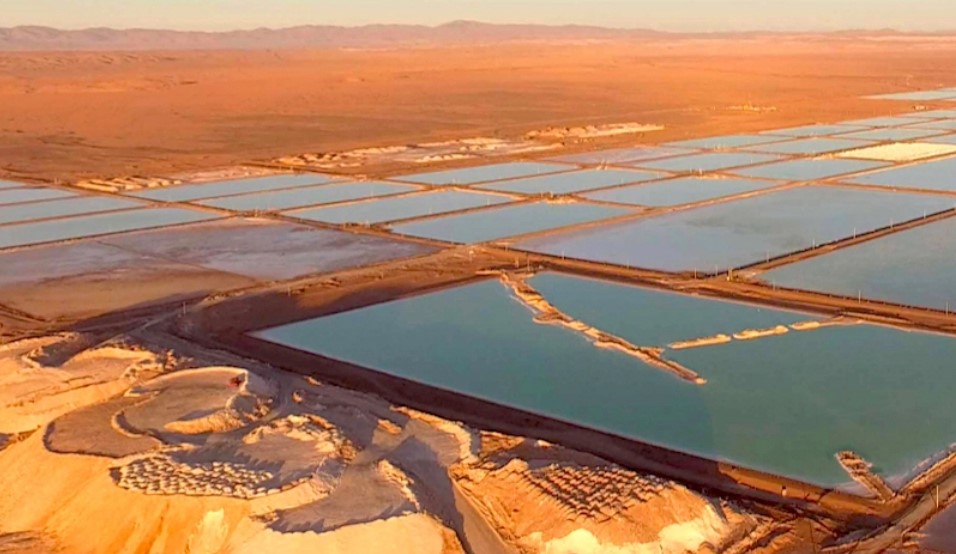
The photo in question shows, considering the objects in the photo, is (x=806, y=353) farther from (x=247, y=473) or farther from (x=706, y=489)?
(x=247, y=473)

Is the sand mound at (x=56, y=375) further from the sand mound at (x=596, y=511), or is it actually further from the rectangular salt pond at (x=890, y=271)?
the rectangular salt pond at (x=890, y=271)

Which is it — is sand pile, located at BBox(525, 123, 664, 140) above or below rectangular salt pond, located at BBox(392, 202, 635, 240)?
above

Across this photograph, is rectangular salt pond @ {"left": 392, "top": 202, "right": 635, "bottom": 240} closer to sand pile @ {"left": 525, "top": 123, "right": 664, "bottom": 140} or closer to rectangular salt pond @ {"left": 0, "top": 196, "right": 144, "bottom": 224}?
rectangular salt pond @ {"left": 0, "top": 196, "right": 144, "bottom": 224}

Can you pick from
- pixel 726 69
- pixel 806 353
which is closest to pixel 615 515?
pixel 806 353

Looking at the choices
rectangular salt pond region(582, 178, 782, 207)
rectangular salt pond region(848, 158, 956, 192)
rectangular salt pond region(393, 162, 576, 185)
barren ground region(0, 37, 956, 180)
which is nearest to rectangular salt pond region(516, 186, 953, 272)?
rectangular salt pond region(582, 178, 782, 207)

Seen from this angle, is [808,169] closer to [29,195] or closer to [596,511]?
[29,195]

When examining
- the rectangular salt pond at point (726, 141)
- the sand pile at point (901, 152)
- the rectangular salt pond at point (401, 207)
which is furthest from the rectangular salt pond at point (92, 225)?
the sand pile at point (901, 152)
